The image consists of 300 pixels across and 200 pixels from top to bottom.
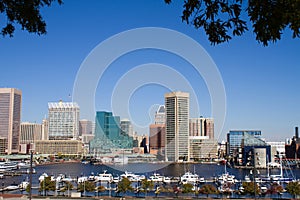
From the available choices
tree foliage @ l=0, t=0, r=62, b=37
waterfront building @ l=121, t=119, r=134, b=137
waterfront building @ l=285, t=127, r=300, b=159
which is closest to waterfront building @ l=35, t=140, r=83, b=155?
waterfront building @ l=121, t=119, r=134, b=137

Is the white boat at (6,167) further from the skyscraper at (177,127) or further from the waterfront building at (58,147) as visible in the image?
the waterfront building at (58,147)

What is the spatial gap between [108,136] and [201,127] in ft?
75.8

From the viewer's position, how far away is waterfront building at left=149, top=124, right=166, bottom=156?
77.8m

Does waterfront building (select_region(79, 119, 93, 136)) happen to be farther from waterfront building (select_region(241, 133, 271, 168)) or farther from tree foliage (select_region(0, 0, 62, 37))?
tree foliage (select_region(0, 0, 62, 37))

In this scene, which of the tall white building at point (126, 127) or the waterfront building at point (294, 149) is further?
the tall white building at point (126, 127)

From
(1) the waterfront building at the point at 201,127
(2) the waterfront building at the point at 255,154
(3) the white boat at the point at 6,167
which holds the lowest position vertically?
(3) the white boat at the point at 6,167

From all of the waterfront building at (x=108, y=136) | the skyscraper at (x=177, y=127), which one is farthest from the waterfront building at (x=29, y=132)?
the skyscraper at (x=177, y=127)

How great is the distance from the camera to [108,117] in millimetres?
93375

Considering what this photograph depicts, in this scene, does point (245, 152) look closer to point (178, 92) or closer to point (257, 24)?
point (178, 92)

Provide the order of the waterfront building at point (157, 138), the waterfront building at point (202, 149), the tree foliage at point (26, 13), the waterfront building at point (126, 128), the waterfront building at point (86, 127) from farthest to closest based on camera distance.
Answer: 1. the waterfront building at point (86, 127)
2. the waterfront building at point (126, 128)
3. the waterfront building at point (157, 138)
4. the waterfront building at point (202, 149)
5. the tree foliage at point (26, 13)

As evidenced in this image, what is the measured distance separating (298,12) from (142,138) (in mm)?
97177

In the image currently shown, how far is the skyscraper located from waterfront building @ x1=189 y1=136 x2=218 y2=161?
106 inches

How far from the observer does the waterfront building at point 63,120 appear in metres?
84.8

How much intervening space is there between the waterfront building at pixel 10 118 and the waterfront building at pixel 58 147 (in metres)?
5.61
